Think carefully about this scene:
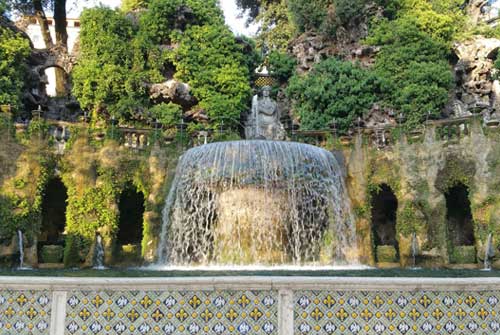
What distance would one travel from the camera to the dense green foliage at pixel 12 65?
21344 mm

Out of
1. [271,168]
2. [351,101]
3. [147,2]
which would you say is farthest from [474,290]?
[147,2]

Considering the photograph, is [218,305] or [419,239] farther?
[419,239]

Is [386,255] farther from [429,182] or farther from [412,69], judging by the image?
[412,69]

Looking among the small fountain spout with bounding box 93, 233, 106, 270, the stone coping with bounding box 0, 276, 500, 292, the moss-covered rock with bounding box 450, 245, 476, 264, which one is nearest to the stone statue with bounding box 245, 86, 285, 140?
the small fountain spout with bounding box 93, 233, 106, 270

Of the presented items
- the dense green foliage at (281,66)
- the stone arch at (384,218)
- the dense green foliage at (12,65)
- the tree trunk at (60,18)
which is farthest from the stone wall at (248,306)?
the tree trunk at (60,18)

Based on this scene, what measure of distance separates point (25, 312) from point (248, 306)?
177 cm

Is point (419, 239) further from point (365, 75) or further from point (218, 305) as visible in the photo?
point (218, 305)

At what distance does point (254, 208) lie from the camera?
13.3 metres

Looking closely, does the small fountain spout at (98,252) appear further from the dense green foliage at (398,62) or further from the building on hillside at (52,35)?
the building on hillside at (52,35)

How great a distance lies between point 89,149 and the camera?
16.6 meters

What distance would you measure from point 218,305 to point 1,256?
1245cm

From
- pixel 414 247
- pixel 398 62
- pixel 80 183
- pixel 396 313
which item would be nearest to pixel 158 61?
pixel 80 183

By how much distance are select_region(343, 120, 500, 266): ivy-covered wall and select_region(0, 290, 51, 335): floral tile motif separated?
12.6 m

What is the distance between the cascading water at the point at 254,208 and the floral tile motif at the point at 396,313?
899 cm
